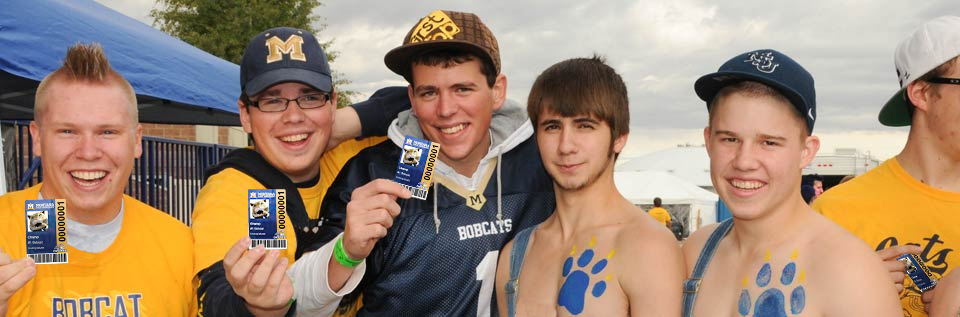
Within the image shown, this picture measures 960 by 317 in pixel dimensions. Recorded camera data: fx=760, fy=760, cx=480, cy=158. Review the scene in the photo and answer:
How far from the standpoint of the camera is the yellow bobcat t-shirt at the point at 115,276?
3.70m

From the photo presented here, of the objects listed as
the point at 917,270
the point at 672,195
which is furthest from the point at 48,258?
the point at 672,195

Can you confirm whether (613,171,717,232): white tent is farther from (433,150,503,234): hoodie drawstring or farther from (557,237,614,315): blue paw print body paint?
(557,237,614,315): blue paw print body paint

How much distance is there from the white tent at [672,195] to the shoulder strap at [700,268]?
24.0 m

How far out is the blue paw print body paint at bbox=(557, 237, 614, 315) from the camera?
139 inches

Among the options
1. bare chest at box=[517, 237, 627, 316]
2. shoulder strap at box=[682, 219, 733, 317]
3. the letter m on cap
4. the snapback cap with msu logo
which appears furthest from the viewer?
the letter m on cap

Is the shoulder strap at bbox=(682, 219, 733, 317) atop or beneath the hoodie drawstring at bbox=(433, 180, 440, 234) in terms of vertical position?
beneath

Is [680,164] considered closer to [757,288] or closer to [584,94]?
[584,94]

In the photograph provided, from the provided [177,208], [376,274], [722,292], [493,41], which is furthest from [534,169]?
[177,208]

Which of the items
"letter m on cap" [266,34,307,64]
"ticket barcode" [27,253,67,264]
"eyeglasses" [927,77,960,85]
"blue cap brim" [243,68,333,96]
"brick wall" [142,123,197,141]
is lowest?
"ticket barcode" [27,253,67,264]

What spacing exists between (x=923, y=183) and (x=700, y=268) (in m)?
1.29

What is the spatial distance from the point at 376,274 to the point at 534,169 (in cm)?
109

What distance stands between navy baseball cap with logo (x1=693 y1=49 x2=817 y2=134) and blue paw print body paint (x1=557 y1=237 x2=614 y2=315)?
3.09ft

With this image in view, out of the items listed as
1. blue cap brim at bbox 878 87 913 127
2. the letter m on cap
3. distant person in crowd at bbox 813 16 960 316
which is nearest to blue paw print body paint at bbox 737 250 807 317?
distant person in crowd at bbox 813 16 960 316

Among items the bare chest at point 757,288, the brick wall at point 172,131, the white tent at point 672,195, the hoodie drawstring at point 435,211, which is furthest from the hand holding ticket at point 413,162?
the white tent at point 672,195
